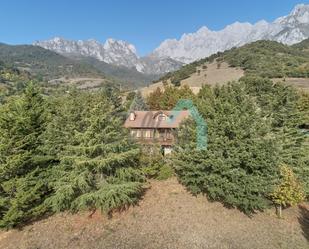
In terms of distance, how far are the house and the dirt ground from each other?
16.3 meters

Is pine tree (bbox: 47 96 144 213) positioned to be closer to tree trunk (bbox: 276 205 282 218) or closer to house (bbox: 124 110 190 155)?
tree trunk (bbox: 276 205 282 218)

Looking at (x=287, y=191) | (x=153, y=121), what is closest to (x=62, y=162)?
(x=287, y=191)

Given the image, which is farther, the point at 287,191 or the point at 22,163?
the point at 287,191

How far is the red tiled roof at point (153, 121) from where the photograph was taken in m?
43.1

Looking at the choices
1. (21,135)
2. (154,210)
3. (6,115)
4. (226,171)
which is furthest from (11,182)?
(226,171)

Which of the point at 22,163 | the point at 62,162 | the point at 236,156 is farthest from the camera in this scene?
the point at 236,156

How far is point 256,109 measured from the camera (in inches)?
1014

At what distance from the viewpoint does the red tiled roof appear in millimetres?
43125

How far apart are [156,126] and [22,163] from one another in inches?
928

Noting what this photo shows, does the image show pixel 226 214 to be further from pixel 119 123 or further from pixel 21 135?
pixel 21 135

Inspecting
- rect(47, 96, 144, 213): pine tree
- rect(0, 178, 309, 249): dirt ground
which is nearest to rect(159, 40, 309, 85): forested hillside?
rect(0, 178, 309, 249): dirt ground

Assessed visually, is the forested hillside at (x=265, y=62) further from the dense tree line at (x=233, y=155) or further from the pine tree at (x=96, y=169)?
the pine tree at (x=96, y=169)

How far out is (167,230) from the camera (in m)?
22.0

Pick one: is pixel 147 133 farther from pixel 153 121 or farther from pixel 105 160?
pixel 105 160
